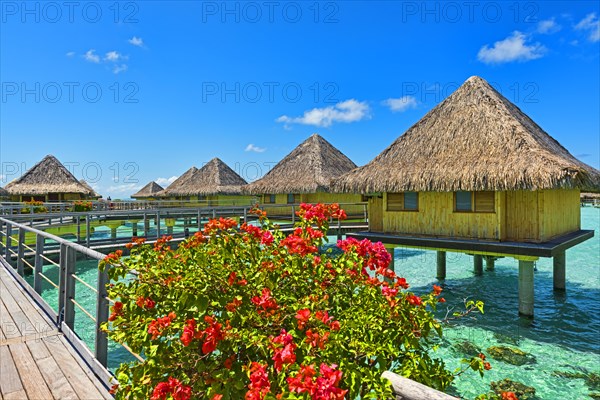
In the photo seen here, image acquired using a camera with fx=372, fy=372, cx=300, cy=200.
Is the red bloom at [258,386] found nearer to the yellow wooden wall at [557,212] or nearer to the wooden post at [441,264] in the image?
the yellow wooden wall at [557,212]

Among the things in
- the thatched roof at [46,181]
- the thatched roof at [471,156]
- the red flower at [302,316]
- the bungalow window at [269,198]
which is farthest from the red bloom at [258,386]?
the thatched roof at [46,181]

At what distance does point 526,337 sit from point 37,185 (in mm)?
37776

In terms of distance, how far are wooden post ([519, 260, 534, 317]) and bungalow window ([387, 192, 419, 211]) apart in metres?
3.40

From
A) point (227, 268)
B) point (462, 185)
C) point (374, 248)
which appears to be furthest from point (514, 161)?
point (227, 268)

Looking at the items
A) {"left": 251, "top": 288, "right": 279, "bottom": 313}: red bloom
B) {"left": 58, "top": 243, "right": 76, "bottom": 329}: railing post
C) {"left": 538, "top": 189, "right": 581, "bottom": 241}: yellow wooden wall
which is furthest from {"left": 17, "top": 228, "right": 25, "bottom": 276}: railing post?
{"left": 538, "top": 189, "right": 581, "bottom": 241}: yellow wooden wall

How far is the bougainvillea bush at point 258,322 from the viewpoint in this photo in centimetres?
192

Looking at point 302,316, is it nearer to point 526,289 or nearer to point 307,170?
point 526,289

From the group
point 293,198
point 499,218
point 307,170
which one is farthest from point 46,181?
point 499,218

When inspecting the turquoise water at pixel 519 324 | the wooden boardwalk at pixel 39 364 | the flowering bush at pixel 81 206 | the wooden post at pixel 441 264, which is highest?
the flowering bush at pixel 81 206

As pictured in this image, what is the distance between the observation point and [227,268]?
2393 mm

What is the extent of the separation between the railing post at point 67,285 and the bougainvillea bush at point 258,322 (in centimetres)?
228

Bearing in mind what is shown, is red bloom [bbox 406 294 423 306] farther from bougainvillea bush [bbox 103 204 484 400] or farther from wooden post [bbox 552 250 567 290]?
wooden post [bbox 552 250 567 290]

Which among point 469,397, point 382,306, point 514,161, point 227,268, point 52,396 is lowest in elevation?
point 469,397

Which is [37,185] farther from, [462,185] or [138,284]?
[138,284]
